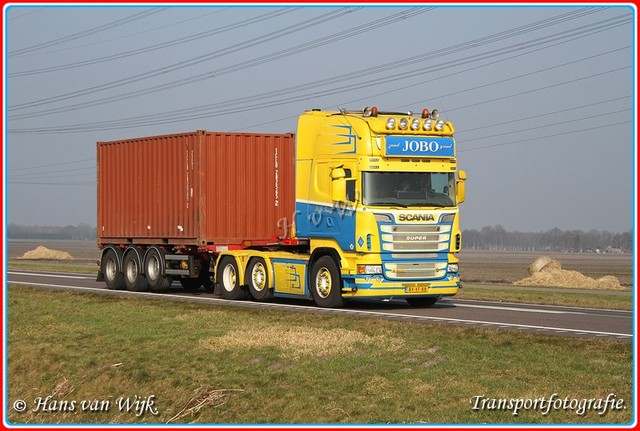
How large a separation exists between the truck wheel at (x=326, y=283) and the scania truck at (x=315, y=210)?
0.09 ft

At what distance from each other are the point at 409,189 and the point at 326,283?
9.79ft

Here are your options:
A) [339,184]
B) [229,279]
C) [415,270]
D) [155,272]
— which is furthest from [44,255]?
[415,270]

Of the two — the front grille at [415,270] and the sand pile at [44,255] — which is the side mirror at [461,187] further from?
the sand pile at [44,255]

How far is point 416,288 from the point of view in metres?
24.8

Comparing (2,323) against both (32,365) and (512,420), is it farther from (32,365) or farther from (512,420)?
(512,420)

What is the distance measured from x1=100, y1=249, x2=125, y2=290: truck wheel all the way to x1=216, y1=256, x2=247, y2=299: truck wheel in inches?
233

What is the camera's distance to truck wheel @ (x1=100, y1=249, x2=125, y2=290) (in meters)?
34.2

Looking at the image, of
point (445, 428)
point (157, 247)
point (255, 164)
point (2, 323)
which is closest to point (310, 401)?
point (445, 428)

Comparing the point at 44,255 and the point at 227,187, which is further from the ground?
the point at 227,187

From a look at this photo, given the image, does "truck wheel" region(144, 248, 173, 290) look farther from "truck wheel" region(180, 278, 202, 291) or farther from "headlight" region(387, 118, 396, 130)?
"headlight" region(387, 118, 396, 130)

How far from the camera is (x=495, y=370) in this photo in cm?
1605

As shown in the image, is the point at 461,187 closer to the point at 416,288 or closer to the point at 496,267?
the point at 416,288

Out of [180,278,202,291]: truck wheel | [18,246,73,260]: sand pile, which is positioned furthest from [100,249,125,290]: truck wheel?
[18,246,73,260]: sand pile

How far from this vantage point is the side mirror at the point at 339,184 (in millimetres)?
24406
